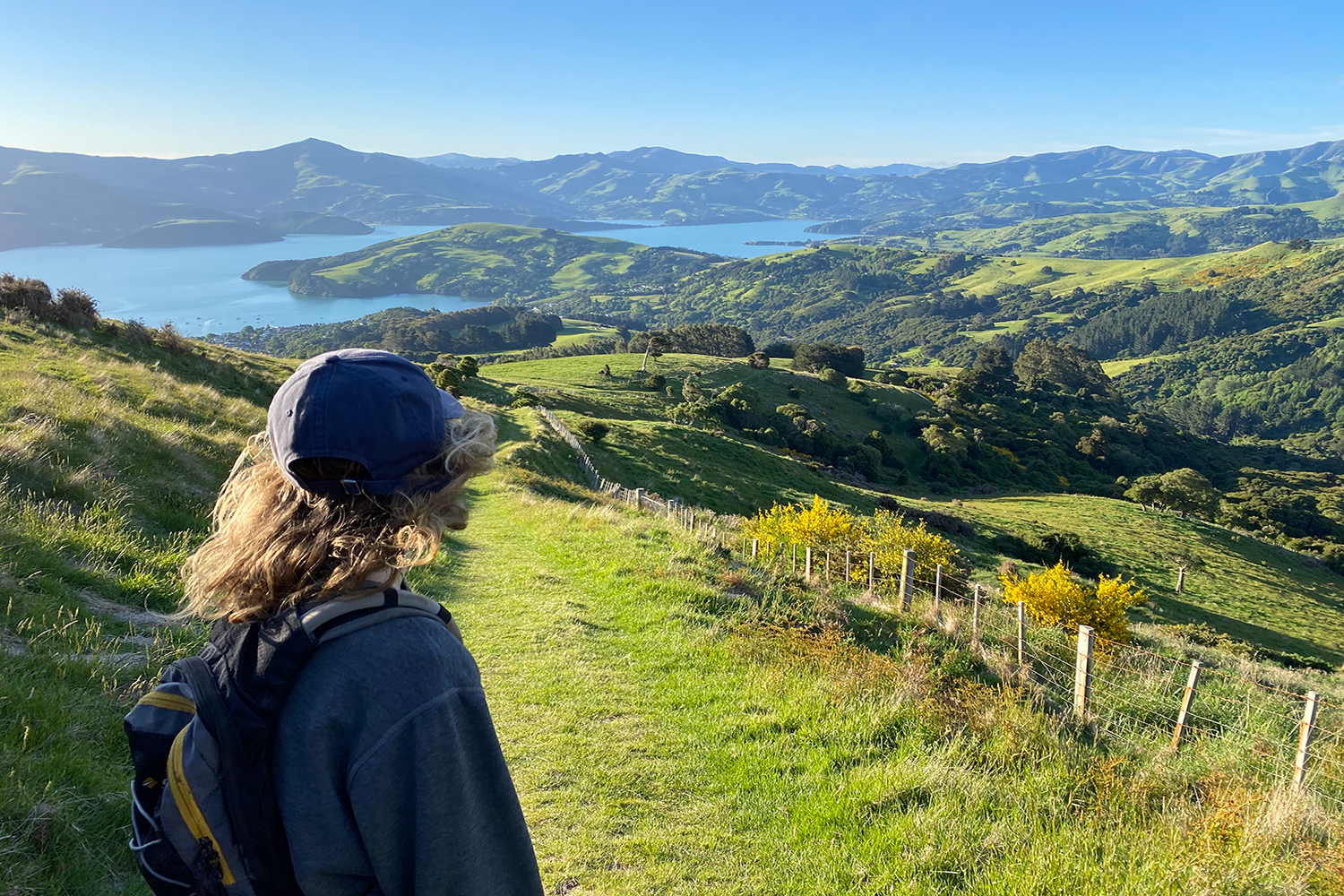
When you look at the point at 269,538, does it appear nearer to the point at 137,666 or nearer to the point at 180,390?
the point at 137,666

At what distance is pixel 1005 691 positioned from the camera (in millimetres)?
6016

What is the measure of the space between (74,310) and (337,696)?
25.2 meters

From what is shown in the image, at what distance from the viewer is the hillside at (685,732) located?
360 centimetres

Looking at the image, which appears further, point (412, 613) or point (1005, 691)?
point (1005, 691)

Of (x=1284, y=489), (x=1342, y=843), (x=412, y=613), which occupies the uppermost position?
(x=412, y=613)

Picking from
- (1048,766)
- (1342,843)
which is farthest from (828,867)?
(1342,843)

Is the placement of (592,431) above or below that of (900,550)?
below

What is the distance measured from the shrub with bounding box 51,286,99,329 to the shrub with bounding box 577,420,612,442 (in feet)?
60.7

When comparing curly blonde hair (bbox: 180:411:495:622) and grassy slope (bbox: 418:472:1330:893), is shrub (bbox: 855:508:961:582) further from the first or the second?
curly blonde hair (bbox: 180:411:495:622)

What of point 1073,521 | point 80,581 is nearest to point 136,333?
point 80,581

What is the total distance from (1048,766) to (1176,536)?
1629 inches

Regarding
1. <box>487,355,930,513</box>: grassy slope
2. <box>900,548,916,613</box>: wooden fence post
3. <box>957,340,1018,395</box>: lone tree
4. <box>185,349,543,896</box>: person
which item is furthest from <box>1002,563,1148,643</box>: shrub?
<box>957,340,1018,395</box>: lone tree

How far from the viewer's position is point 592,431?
32812 mm

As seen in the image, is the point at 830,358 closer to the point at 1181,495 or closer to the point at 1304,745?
the point at 1181,495
